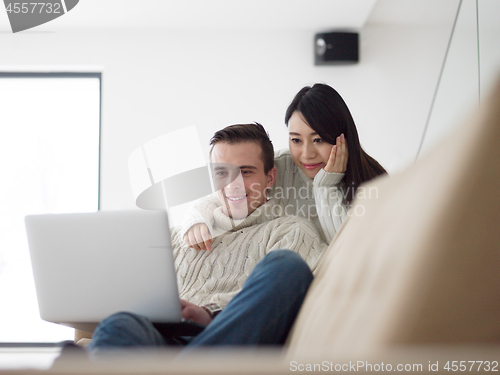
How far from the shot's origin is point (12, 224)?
11.6 feet

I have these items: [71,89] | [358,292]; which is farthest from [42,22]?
[358,292]

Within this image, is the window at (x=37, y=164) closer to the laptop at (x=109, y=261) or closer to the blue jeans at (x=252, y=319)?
the laptop at (x=109, y=261)

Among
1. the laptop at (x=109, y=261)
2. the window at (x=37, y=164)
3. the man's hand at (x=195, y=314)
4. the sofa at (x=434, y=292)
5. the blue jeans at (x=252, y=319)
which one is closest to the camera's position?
the sofa at (x=434, y=292)

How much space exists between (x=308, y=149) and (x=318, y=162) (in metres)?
0.07

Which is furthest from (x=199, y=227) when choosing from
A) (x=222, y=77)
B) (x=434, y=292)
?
(x=222, y=77)

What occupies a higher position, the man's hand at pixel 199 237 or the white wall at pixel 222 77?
the white wall at pixel 222 77

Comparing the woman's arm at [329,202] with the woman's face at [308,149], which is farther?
the woman's face at [308,149]

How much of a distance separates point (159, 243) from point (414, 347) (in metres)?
0.58

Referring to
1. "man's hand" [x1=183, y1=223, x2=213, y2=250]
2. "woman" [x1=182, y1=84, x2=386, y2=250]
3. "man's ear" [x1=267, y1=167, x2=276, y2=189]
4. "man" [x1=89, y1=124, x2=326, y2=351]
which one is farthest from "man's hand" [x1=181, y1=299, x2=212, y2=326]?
"man's ear" [x1=267, y1=167, x2=276, y2=189]

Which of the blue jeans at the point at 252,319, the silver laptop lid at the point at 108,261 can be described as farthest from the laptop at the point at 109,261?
the blue jeans at the point at 252,319

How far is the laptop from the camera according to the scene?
2.86ft

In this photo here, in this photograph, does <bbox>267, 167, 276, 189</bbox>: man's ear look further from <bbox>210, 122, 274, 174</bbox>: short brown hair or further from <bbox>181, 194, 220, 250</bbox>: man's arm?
<bbox>181, 194, 220, 250</bbox>: man's arm

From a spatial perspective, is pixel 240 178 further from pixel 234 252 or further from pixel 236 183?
pixel 234 252

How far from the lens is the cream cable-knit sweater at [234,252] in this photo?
132 cm
